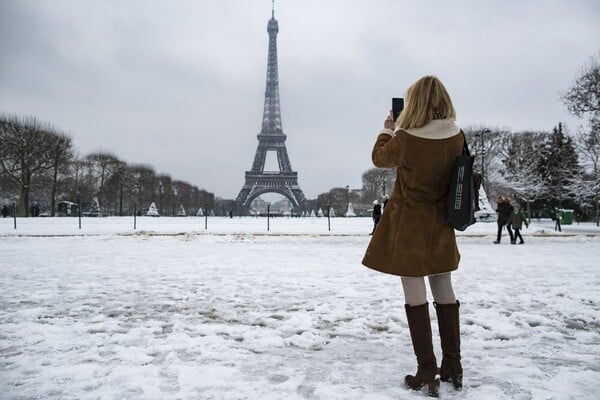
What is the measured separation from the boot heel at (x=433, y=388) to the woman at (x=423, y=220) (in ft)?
0.27

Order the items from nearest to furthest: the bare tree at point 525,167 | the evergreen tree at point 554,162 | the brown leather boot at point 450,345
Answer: the brown leather boot at point 450,345 < the evergreen tree at point 554,162 < the bare tree at point 525,167

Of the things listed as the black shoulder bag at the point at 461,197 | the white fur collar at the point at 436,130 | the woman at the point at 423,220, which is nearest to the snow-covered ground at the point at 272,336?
the woman at the point at 423,220

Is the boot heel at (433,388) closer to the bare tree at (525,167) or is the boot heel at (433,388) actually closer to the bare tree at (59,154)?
the bare tree at (525,167)

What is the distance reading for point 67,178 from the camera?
121 ft

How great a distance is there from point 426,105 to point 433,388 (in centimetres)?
140

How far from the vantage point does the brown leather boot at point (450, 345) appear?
2086mm

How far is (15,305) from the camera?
3807 mm

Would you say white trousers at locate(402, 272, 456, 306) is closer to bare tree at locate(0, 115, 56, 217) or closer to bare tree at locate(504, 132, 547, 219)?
bare tree at locate(504, 132, 547, 219)

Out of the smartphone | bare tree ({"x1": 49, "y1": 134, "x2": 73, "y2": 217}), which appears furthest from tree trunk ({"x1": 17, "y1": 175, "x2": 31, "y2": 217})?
the smartphone

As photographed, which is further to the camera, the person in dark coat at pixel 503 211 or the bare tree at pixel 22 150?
the bare tree at pixel 22 150

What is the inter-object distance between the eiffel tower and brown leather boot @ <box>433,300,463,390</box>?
2220 inches

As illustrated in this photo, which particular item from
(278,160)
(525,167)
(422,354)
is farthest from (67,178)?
(422,354)

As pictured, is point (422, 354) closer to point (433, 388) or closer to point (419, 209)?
point (433, 388)

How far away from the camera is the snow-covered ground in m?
2.07
